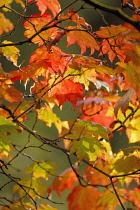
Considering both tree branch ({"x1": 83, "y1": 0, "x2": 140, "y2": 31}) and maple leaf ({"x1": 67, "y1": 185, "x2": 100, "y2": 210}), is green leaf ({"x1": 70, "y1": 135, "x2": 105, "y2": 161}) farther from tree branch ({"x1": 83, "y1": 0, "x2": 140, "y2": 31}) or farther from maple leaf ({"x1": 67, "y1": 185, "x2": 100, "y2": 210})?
maple leaf ({"x1": 67, "y1": 185, "x2": 100, "y2": 210})

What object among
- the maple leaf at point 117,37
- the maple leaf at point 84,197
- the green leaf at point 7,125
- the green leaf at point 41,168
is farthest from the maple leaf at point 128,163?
the maple leaf at point 84,197

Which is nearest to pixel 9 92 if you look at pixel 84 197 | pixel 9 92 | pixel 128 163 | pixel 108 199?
pixel 9 92

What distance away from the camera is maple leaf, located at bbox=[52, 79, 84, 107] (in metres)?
1.33

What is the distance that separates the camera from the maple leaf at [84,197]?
2.09m

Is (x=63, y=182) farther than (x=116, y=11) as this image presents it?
Yes

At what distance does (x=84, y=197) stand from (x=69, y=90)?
96 centimetres

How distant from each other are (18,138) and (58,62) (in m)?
2.97

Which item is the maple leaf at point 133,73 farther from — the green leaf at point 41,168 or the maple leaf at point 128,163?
the green leaf at point 41,168

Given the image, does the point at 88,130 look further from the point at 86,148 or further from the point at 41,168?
the point at 41,168

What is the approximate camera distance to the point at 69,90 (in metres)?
1.33

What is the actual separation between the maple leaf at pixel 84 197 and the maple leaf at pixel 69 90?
0.86 meters

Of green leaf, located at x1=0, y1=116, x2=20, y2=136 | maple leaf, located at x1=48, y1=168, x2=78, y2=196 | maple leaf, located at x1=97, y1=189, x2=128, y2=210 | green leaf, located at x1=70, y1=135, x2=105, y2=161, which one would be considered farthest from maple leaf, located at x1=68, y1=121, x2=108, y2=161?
maple leaf, located at x1=48, y1=168, x2=78, y2=196

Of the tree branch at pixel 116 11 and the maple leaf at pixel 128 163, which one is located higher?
the tree branch at pixel 116 11

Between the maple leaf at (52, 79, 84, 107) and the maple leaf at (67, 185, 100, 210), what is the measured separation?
863 millimetres
